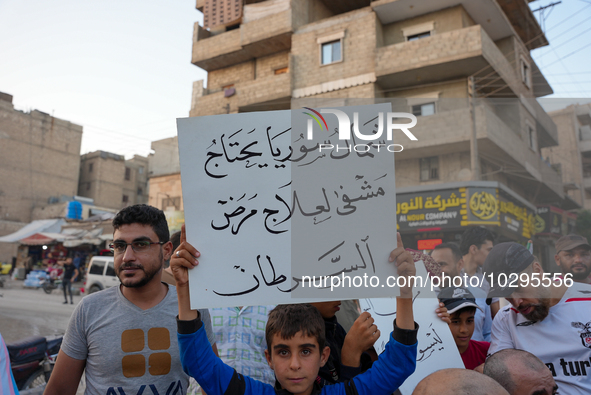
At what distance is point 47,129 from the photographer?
1363 inches

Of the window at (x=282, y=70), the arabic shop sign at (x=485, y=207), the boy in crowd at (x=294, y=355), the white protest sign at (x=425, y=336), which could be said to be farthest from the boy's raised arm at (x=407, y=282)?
the window at (x=282, y=70)

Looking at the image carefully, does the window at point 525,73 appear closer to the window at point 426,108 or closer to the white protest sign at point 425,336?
the window at point 426,108

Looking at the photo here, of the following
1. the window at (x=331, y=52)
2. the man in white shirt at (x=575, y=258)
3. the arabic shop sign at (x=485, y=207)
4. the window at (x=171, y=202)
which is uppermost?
the window at (x=331, y=52)

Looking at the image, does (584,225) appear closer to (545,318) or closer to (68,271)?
(545,318)

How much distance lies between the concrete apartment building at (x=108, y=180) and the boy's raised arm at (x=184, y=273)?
39.0 m

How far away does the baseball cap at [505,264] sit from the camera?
2.15 m

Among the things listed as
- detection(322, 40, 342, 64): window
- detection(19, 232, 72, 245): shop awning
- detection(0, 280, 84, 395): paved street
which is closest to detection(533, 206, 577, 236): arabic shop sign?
detection(0, 280, 84, 395): paved street

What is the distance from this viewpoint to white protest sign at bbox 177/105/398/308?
1.57 m

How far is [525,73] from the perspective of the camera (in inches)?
620

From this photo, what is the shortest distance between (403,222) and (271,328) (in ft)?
20.3

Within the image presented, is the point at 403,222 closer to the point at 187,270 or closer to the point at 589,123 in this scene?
the point at 589,123

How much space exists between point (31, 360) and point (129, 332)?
111 inches

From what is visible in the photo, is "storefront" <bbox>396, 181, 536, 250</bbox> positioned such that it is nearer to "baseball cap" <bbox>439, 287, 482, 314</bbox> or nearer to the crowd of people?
"baseball cap" <bbox>439, 287, 482, 314</bbox>

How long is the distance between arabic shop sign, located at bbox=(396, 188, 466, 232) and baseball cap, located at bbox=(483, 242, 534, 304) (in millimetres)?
4547
